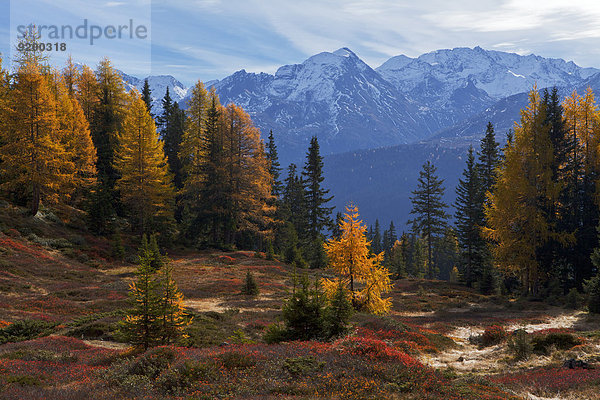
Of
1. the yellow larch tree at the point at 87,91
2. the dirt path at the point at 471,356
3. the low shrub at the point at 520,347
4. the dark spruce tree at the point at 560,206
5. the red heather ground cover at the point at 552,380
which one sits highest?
the yellow larch tree at the point at 87,91

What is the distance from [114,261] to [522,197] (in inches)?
1387

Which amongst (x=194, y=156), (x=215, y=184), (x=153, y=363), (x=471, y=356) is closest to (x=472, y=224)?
(x=215, y=184)

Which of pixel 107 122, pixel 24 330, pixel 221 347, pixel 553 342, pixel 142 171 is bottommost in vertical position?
pixel 553 342

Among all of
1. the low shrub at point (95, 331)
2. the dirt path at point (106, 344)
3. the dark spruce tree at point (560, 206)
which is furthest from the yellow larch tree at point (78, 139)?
the dark spruce tree at point (560, 206)

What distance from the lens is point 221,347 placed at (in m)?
13.7

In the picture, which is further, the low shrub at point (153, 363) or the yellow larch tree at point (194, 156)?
the yellow larch tree at point (194, 156)

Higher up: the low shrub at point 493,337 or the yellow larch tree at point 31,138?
the yellow larch tree at point 31,138

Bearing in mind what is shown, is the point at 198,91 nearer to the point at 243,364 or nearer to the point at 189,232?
the point at 189,232

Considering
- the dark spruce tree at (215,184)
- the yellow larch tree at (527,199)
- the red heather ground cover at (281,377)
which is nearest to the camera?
the red heather ground cover at (281,377)

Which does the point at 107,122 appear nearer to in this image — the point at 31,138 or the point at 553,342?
the point at 31,138

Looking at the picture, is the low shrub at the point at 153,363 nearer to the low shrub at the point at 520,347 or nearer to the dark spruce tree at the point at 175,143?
the low shrub at the point at 520,347

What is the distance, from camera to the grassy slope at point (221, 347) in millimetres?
9070

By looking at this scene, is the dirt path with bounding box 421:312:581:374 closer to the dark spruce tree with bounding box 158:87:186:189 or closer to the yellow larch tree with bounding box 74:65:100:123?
the dark spruce tree with bounding box 158:87:186:189

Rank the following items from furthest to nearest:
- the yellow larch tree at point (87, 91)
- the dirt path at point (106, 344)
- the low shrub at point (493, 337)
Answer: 1. the yellow larch tree at point (87, 91)
2. the low shrub at point (493, 337)
3. the dirt path at point (106, 344)
